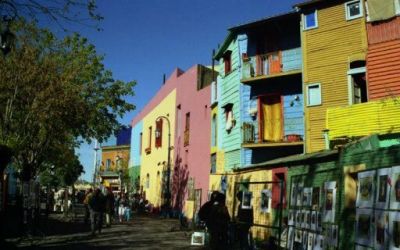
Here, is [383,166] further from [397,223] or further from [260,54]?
[260,54]

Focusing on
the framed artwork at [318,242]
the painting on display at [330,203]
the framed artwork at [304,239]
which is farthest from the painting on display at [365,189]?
the framed artwork at [304,239]

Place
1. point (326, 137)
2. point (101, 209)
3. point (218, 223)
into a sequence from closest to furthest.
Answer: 1. point (218, 223)
2. point (326, 137)
3. point (101, 209)

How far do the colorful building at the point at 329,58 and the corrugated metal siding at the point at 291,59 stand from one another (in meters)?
1.35

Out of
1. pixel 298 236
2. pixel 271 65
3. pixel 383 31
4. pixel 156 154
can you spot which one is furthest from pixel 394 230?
pixel 156 154

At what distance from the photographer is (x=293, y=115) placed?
74.0ft

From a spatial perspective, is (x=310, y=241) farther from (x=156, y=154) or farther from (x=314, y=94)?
(x=156, y=154)

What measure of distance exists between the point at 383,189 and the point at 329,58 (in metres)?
13.8

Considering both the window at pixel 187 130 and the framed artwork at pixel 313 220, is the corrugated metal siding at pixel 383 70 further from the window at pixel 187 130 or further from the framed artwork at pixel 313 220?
the window at pixel 187 130

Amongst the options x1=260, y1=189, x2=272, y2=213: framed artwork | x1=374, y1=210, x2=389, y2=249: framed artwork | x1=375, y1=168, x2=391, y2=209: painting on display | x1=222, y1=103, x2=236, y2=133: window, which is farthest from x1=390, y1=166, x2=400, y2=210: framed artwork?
x1=222, y1=103, x2=236, y2=133: window

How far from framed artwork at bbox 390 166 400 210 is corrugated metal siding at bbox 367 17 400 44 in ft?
39.6

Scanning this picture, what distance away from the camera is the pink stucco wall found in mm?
28859

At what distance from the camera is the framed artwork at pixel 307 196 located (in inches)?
345

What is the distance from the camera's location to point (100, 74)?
26609mm

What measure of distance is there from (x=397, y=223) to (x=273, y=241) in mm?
3909
